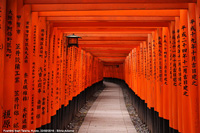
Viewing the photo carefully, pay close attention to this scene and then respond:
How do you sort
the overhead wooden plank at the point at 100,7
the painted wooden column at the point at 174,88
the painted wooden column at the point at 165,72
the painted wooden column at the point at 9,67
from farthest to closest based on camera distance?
the painted wooden column at the point at 165,72
the painted wooden column at the point at 174,88
the overhead wooden plank at the point at 100,7
the painted wooden column at the point at 9,67

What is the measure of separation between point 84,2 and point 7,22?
1.50m

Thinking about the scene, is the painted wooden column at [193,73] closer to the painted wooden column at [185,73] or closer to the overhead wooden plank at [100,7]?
the painted wooden column at [185,73]

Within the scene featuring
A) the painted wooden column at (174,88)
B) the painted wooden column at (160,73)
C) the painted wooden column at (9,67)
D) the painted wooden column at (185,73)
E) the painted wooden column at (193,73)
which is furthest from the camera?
the painted wooden column at (160,73)

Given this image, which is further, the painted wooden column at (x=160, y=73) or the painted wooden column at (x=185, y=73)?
the painted wooden column at (x=160, y=73)

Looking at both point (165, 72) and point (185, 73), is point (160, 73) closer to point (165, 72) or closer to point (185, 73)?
point (165, 72)

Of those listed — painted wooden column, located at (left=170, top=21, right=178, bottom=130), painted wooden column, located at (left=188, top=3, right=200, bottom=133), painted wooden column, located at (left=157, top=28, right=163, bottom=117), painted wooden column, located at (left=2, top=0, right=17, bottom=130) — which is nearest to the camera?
painted wooden column, located at (left=2, top=0, right=17, bottom=130)

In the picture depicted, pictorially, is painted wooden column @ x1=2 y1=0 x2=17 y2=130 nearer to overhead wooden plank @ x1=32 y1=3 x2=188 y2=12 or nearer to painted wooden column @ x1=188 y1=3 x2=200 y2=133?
overhead wooden plank @ x1=32 y1=3 x2=188 y2=12

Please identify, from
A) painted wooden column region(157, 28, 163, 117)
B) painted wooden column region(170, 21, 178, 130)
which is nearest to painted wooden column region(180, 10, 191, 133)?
painted wooden column region(170, 21, 178, 130)

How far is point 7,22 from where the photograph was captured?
3.40 meters

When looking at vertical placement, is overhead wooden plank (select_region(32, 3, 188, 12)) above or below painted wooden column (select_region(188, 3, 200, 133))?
above

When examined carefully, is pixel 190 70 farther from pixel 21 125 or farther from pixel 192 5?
pixel 21 125

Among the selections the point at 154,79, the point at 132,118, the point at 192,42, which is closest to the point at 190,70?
the point at 192,42

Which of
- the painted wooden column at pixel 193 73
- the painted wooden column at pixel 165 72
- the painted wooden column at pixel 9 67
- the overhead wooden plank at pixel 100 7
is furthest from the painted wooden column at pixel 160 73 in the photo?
the painted wooden column at pixel 9 67

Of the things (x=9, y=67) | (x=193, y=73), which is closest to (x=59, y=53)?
(x=9, y=67)
